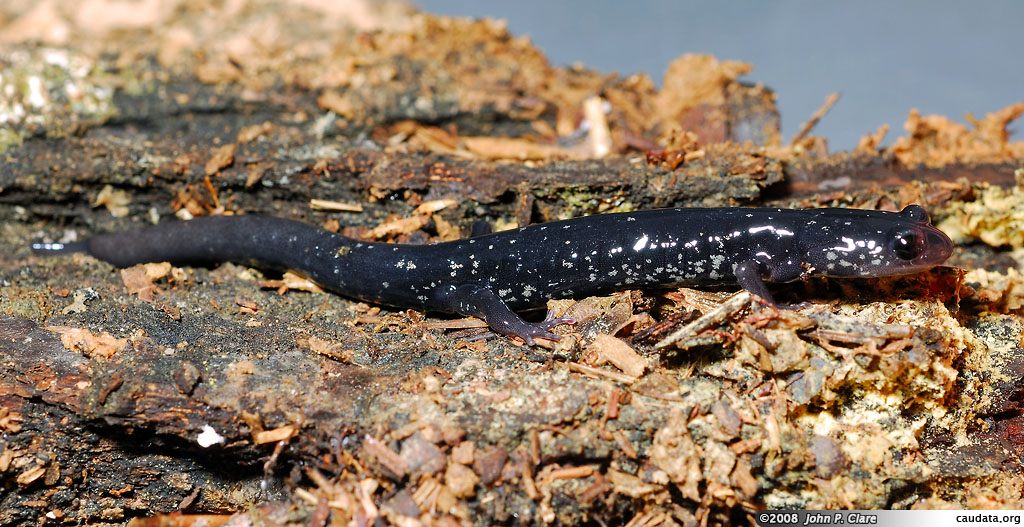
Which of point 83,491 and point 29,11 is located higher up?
point 29,11

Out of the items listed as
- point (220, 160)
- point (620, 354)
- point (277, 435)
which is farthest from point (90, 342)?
point (620, 354)

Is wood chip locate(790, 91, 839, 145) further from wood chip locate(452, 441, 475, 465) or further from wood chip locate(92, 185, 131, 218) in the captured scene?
wood chip locate(92, 185, 131, 218)

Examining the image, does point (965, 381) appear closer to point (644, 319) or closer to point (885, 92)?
point (644, 319)

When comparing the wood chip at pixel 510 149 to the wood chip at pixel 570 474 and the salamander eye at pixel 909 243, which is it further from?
the wood chip at pixel 570 474

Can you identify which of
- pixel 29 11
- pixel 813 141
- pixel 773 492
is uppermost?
pixel 29 11

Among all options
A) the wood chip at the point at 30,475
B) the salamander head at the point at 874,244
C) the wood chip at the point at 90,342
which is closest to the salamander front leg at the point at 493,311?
the salamander head at the point at 874,244

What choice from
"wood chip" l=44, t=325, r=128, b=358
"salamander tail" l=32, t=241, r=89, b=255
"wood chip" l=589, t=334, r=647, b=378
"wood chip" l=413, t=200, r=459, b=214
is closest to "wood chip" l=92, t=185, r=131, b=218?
"salamander tail" l=32, t=241, r=89, b=255

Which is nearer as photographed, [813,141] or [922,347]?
[922,347]

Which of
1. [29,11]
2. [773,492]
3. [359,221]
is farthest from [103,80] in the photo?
[773,492]

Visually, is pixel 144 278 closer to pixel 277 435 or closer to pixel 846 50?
pixel 277 435
